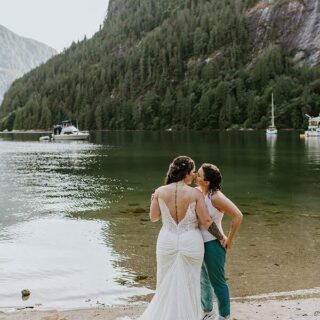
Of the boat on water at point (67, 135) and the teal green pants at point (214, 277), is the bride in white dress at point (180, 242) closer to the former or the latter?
the teal green pants at point (214, 277)

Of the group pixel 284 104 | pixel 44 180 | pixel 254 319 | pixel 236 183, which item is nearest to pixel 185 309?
pixel 254 319

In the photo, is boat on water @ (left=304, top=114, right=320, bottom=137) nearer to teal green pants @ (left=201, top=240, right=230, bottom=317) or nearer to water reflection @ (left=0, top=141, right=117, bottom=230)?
water reflection @ (left=0, top=141, right=117, bottom=230)

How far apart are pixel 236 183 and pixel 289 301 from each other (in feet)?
93.2

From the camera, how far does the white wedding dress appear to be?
8.50 meters

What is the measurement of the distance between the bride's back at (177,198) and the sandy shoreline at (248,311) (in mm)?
2738

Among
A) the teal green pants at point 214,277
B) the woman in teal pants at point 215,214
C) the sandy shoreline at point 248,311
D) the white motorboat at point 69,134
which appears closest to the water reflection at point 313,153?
the sandy shoreline at point 248,311

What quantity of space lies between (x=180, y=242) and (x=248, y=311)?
113 inches

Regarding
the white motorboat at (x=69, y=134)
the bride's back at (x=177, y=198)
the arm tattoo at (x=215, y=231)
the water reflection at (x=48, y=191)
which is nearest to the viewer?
the bride's back at (x=177, y=198)

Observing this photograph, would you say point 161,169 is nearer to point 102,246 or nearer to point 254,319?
point 102,246

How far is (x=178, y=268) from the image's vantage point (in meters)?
8.59

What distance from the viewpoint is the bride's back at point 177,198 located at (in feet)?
27.7

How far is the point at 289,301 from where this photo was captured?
444 inches

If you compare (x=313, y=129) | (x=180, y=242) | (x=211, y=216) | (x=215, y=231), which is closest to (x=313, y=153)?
(x=211, y=216)

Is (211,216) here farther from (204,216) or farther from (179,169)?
(179,169)
